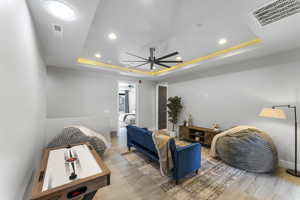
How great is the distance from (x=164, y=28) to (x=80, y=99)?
396cm

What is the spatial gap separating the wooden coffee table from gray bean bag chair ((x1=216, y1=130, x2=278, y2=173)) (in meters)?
2.89

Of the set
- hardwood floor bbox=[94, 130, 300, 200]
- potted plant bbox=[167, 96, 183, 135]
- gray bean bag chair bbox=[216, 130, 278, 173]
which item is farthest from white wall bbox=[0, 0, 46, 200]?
potted plant bbox=[167, 96, 183, 135]

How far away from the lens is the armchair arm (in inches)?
83.6

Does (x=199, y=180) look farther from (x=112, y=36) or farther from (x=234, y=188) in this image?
(x=112, y=36)

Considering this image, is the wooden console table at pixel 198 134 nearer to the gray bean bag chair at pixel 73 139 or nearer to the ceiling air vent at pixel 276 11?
the ceiling air vent at pixel 276 11

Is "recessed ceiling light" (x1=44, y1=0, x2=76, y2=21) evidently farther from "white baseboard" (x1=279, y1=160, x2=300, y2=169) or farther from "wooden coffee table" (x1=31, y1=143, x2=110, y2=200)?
"white baseboard" (x1=279, y1=160, x2=300, y2=169)

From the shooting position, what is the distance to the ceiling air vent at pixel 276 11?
1498 mm

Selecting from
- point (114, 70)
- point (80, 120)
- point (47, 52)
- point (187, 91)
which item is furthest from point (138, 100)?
point (47, 52)

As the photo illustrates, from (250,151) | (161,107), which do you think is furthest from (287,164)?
(161,107)

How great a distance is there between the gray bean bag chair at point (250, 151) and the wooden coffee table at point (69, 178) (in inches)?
114

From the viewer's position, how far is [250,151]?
101 inches

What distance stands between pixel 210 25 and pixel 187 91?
10.3ft

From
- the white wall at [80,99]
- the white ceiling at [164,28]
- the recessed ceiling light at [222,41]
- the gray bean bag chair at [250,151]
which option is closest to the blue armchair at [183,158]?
the gray bean bag chair at [250,151]

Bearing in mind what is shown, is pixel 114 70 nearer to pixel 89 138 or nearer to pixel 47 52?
pixel 47 52
